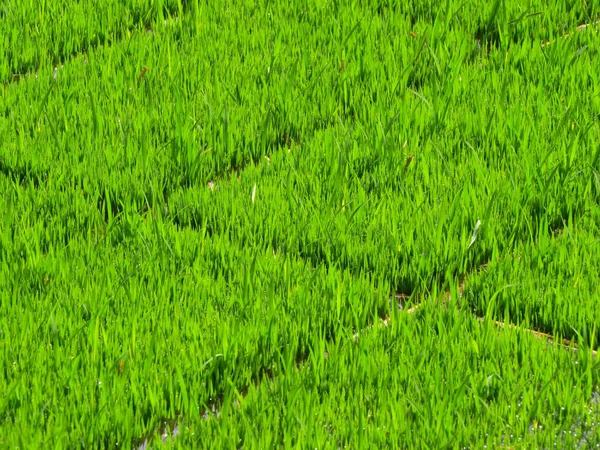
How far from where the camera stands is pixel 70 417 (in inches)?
91.5

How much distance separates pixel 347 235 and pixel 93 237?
83 cm

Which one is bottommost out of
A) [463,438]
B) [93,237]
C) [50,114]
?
[463,438]

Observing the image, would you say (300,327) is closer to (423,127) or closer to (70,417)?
(70,417)

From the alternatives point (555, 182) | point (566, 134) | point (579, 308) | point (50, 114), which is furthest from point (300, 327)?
point (50, 114)

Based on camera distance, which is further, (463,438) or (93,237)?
(93,237)

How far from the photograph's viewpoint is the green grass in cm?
237

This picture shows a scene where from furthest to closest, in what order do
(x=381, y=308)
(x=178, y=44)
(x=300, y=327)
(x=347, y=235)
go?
(x=178, y=44)
(x=347, y=235)
(x=381, y=308)
(x=300, y=327)

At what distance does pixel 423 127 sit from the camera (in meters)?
3.54

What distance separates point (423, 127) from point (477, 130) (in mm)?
199

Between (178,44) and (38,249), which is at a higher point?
(178,44)

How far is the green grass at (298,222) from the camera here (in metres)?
2.37

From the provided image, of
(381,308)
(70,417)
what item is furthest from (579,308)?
(70,417)

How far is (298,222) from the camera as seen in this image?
10.1ft

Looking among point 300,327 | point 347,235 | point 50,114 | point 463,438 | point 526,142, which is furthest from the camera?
point 50,114
